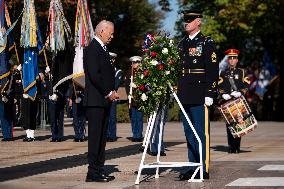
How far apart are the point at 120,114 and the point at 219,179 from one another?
2391 cm

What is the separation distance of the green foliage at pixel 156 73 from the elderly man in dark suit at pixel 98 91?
46 centimetres

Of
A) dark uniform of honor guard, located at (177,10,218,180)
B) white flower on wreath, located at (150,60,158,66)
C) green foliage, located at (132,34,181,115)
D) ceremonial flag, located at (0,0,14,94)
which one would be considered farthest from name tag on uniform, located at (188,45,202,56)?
ceremonial flag, located at (0,0,14,94)

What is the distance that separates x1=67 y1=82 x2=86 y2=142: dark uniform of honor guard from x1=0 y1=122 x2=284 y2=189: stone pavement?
1.12 ft

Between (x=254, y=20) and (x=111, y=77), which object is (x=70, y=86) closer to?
(x=111, y=77)

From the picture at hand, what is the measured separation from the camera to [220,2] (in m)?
43.2

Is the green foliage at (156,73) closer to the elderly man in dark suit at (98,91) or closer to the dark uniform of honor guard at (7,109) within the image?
the elderly man in dark suit at (98,91)

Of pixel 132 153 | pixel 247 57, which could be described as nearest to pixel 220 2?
pixel 247 57

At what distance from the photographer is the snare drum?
16188mm

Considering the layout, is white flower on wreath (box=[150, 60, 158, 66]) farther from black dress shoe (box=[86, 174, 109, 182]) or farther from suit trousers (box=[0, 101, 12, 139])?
suit trousers (box=[0, 101, 12, 139])

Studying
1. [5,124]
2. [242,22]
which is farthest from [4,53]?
[242,22]

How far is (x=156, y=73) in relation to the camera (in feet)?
38.4

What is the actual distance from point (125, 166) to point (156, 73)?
2.66 m

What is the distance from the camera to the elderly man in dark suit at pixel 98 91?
37.8 ft

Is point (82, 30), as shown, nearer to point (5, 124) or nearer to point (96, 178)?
point (5, 124)
